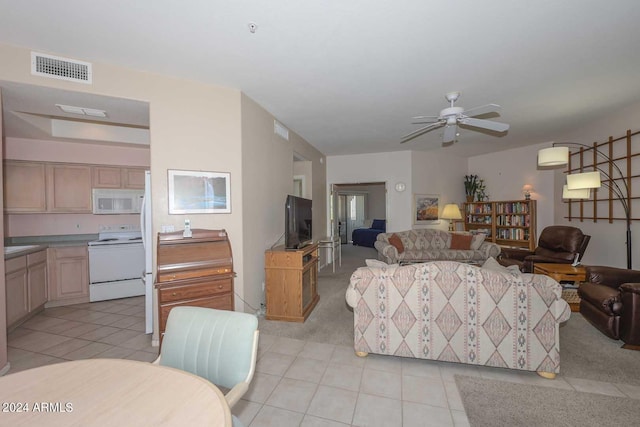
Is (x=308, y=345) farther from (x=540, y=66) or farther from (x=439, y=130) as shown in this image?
(x=439, y=130)

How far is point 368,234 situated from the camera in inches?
394

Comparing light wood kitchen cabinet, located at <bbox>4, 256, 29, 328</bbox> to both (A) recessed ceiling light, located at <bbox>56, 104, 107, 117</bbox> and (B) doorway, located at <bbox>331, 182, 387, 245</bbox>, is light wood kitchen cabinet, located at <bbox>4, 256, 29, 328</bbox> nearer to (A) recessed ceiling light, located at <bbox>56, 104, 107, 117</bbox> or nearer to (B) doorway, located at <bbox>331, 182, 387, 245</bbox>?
(A) recessed ceiling light, located at <bbox>56, 104, 107, 117</bbox>

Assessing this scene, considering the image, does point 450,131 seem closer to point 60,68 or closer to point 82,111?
point 60,68

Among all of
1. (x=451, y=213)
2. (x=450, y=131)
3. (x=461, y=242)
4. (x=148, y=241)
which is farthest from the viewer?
(x=451, y=213)

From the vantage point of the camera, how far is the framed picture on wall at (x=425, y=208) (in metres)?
6.48

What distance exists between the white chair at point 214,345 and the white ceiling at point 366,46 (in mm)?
2034

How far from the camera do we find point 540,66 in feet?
8.91

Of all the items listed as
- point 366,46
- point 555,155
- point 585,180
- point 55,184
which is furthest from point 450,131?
point 55,184

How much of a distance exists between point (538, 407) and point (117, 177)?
19.2ft

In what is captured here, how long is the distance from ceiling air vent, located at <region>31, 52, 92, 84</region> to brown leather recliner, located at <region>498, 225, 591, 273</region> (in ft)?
20.7

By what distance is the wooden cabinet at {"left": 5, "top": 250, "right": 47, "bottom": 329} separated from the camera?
10.2 ft

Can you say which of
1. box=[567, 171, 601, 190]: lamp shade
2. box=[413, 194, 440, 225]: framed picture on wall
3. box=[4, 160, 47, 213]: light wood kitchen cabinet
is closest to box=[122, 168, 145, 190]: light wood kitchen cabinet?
box=[4, 160, 47, 213]: light wood kitchen cabinet

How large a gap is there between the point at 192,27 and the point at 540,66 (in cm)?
327

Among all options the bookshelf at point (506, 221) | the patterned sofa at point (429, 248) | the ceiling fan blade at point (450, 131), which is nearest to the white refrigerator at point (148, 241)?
the ceiling fan blade at point (450, 131)
